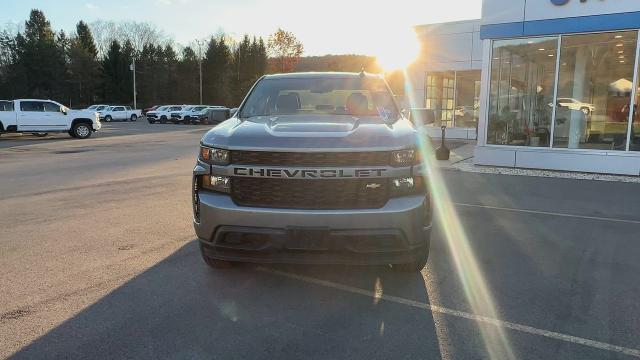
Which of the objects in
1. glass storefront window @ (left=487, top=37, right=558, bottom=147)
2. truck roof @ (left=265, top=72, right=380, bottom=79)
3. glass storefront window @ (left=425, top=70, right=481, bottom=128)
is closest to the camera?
truck roof @ (left=265, top=72, right=380, bottom=79)

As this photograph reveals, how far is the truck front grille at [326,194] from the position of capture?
3.82m

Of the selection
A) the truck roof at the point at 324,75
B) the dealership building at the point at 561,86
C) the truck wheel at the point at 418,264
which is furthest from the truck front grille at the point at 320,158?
the dealership building at the point at 561,86

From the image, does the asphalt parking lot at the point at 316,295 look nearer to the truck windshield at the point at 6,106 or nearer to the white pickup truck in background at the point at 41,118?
the white pickup truck in background at the point at 41,118

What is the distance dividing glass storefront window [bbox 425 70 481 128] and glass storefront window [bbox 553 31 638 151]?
31.1 ft

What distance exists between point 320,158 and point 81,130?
23167 mm

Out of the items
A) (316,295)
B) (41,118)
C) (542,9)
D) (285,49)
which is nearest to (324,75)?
(316,295)

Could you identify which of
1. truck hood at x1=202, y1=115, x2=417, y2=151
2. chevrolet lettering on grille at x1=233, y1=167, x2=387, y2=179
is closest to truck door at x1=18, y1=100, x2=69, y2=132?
truck hood at x1=202, y1=115, x2=417, y2=151

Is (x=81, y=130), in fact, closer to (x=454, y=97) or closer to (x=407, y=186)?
(x=454, y=97)

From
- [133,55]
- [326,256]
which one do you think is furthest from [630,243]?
[133,55]

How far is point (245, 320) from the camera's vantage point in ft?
11.9

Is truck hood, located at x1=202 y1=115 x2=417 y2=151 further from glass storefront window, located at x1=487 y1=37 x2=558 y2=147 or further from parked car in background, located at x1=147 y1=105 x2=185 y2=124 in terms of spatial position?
parked car in background, located at x1=147 y1=105 x2=185 y2=124

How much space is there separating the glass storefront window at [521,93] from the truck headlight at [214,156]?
1040cm

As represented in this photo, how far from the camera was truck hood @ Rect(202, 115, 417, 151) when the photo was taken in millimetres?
3840

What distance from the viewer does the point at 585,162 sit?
11602mm
